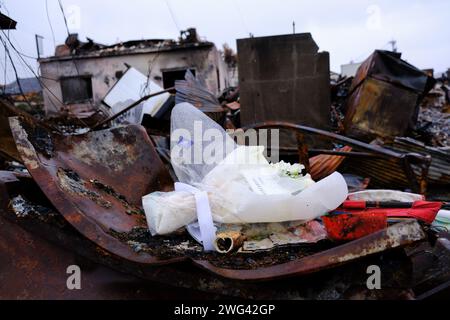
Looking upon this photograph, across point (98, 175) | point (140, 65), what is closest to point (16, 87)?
point (140, 65)

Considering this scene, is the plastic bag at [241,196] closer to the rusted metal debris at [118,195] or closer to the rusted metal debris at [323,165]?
the rusted metal debris at [118,195]

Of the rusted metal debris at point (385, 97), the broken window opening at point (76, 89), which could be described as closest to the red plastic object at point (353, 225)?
the rusted metal debris at point (385, 97)

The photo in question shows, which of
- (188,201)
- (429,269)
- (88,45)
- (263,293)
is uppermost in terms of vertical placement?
(88,45)

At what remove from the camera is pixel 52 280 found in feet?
4.51

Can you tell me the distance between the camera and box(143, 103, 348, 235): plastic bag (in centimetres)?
150

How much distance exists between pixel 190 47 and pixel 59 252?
15.8m

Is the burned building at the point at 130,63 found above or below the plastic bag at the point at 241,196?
above

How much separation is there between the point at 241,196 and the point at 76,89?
58.1ft

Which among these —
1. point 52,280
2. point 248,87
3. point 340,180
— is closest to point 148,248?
point 52,280

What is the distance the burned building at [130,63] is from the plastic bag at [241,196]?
15.0 metres

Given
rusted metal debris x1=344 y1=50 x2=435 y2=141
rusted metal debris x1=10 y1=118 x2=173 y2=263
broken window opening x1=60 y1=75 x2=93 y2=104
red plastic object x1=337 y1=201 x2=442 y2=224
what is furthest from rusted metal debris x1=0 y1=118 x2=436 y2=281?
broken window opening x1=60 y1=75 x2=93 y2=104

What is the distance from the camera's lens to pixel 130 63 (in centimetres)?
1681

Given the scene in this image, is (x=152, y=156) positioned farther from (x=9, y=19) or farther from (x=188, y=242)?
(x=9, y=19)

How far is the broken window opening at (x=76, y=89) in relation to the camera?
1738 centimetres
